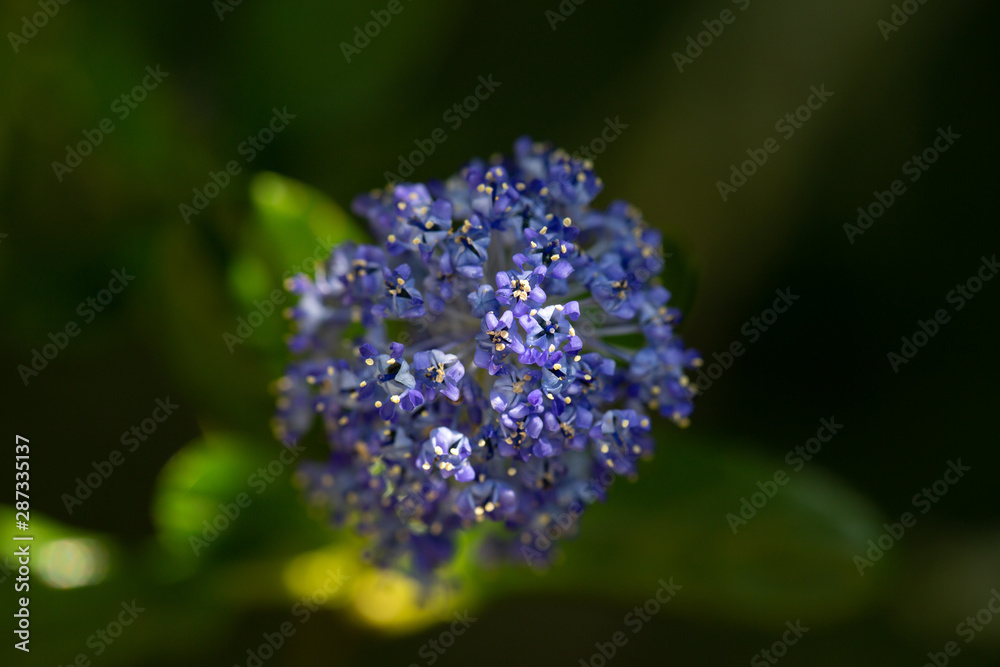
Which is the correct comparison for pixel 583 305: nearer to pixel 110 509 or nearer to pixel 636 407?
pixel 636 407

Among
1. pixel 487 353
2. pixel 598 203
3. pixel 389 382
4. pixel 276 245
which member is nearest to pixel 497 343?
pixel 487 353

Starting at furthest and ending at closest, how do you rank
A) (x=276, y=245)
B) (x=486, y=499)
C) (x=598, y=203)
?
(x=598, y=203), (x=276, y=245), (x=486, y=499)

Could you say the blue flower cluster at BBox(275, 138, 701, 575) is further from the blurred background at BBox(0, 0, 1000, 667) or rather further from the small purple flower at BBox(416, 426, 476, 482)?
the blurred background at BBox(0, 0, 1000, 667)

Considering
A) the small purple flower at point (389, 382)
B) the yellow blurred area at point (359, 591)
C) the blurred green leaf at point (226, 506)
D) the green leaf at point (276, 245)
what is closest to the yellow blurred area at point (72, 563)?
the blurred green leaf at point (226, 506)

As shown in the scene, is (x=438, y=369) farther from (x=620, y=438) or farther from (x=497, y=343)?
(x=620, y=438)

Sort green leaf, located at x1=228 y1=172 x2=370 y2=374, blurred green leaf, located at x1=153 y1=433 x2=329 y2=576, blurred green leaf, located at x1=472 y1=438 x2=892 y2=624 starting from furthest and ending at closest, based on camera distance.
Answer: blurred green leaf, located at x1=472 y1=438 x2=892 y2=624 < blurred green leaf, located at x1=153 y1=433 x2=329 y2=576 < green leaf, located at x1=228 y1=172 x2=370 y2=374

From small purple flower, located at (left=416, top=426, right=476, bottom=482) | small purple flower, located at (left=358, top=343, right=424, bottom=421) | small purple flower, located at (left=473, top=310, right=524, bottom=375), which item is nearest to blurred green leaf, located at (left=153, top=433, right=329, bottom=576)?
small purple flower, located at (left=358, top=343, right=424, bottom=421)

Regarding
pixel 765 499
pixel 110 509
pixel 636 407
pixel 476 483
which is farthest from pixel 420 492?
A: pixel 110 509
